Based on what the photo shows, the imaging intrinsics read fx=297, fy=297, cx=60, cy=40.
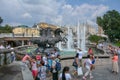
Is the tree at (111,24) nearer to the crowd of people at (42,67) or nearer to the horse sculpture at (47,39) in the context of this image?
the horse sculpture at (47,39)

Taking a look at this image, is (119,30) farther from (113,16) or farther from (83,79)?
(83,79)

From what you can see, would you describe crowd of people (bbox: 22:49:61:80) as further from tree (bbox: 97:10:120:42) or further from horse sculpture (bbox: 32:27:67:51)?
tree (bbox: 97:10:120:42)

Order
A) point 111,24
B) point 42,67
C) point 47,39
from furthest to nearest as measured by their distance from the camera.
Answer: point 111,24 < point 47,39 < point 42,67

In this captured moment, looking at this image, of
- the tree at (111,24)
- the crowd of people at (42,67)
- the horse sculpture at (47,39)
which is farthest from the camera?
the tree at (111,24)

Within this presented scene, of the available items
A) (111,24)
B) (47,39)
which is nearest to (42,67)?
(47,39)

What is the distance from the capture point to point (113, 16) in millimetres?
92000

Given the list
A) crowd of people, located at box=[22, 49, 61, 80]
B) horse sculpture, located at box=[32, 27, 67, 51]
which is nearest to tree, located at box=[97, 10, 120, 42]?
horse sculpture, located at box=[32, 27, 67, 51]

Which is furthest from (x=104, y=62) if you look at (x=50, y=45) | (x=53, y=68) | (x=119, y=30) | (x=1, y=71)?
(x=119, y=30)

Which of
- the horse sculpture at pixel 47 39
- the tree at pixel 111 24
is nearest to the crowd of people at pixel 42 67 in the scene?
the horse sculpture at pixel 47 39

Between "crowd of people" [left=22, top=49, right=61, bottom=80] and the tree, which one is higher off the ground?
the tree

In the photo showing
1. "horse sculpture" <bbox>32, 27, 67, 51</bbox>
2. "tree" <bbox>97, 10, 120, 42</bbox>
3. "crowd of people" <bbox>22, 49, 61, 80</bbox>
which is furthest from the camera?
"tree" <bbox>97, 10, 120, 42</bbox>

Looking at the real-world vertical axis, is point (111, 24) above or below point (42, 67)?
above

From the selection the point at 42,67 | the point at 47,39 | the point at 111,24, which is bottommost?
the point at 42,67

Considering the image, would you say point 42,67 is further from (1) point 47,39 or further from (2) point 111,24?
(2) point 111,24
